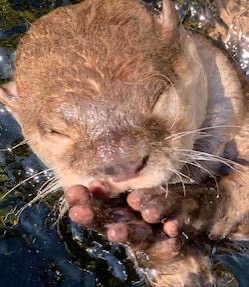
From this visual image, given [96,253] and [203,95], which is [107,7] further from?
[96,253]

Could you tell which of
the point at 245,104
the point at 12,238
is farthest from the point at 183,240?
the point at 12,238

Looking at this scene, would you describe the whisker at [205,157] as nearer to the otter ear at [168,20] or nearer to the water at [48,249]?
the water at [48,249]

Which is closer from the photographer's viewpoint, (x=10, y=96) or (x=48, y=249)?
(x=10, y=96)

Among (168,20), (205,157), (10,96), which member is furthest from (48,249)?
(168,20)

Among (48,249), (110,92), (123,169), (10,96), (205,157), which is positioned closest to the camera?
(123,169)

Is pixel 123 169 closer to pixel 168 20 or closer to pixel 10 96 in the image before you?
pixel 168 20

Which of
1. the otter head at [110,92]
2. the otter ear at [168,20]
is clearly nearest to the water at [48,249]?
the otter head at [110,92]
